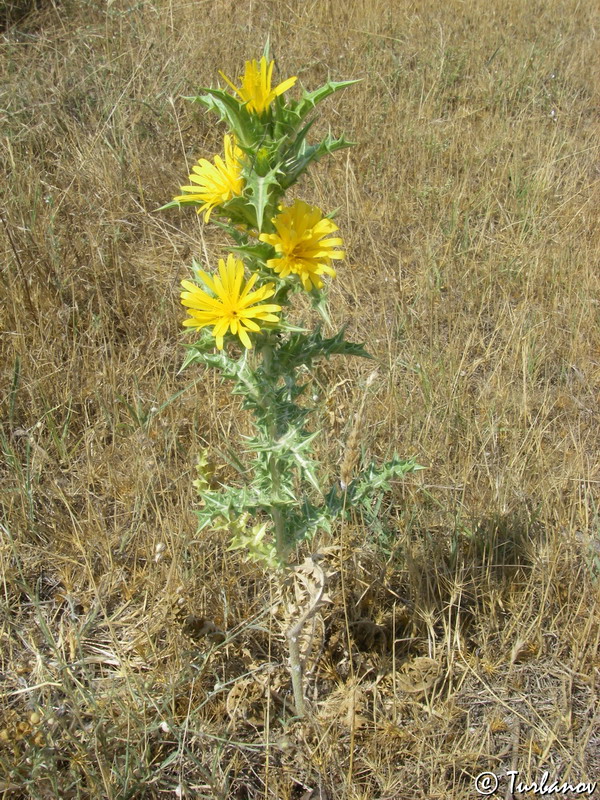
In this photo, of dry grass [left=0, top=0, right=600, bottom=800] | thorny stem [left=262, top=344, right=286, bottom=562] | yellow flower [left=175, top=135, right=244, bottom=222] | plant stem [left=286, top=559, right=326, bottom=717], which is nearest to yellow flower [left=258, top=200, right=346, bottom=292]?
yellow flower [left=175, top=135, right=244, bottom=222]

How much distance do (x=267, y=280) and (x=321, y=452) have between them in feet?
3.72

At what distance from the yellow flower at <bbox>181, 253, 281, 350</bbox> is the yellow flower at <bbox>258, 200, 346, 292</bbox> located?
74mm

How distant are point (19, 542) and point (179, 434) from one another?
2.39 feet

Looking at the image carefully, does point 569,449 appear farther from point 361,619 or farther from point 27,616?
point 27,616

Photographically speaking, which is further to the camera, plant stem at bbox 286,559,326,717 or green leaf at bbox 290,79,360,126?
plant stem at bbox 286,559,326,717

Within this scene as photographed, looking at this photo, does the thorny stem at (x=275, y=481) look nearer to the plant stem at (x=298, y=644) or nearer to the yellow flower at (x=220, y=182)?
the plant stem at (x=298, y=644)

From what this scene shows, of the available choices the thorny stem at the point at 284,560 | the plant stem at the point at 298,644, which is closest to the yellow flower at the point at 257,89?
the thorny stem at the point at 284,560

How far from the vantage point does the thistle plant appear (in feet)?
4.06

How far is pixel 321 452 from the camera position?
2418 millimetres

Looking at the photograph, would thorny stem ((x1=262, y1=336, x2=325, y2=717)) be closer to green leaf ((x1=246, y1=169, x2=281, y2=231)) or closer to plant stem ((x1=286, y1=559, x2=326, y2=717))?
plant stem ((x1=286, y1=559, x2=326, y2=717))

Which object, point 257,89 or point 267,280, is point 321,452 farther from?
point 257,89

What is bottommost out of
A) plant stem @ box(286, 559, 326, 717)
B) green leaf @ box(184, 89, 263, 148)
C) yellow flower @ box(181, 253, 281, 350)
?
plant stem @ box(286, 559, 326, 717)

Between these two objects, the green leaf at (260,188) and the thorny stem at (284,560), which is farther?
the thorny stem at (284,560)

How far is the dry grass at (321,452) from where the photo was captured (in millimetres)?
1822
